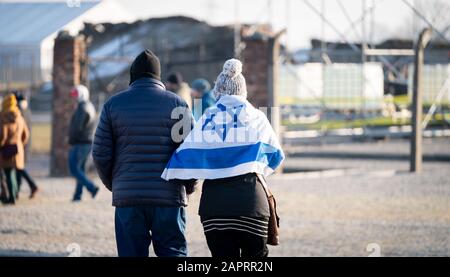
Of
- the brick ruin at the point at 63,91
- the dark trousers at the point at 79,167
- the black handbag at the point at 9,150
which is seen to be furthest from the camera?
the brick ruin at the point at 63,91

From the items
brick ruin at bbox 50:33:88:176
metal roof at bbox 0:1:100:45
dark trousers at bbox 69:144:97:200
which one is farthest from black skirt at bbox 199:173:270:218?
metal roof at bbox 0:1:100:45

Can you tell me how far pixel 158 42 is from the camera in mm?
33031

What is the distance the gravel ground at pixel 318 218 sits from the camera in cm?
1098

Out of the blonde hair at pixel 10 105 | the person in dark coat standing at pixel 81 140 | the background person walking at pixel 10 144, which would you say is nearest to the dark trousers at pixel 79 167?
the person in dark coat standing at pixel 81 140

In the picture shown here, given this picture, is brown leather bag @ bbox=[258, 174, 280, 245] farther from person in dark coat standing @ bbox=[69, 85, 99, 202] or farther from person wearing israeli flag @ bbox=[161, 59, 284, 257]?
person in dark coat standing @ bbox=[69, 85, 99, 202]

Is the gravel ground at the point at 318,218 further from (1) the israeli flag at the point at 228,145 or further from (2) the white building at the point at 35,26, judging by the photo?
(2) the white building at the point at 35,26

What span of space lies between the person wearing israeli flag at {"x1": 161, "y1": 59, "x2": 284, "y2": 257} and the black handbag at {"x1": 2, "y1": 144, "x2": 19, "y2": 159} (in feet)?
29.9

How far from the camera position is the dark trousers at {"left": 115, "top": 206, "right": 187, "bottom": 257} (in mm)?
6949

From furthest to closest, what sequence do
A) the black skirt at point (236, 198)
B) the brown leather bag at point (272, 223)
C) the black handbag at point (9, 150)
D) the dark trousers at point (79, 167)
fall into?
the black handbag at point (9, 150), the dark trousers at point (79, 167), the brown leather bag at point (272, 223), the black skirt at point (236, 198)

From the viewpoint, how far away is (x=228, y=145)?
654 cm

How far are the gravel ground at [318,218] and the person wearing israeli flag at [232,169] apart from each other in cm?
401

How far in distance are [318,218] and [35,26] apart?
18.2 m

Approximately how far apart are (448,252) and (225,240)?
4665 mm

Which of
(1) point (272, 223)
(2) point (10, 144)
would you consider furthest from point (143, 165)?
(2) point (10, 144)
